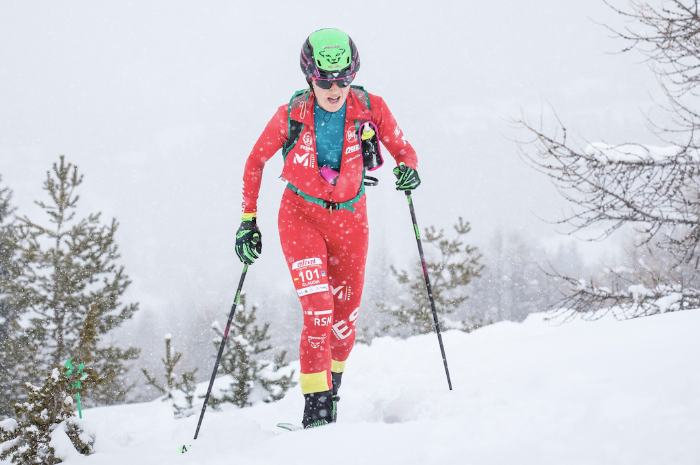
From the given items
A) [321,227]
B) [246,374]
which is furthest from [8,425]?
[246,374]

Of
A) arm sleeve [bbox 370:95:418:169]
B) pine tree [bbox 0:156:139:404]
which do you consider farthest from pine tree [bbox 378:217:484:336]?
arm sleeve [bbox 370:95:418:169]

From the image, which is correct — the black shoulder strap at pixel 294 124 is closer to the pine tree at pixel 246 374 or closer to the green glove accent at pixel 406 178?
the green glove accent at pixel 406 178

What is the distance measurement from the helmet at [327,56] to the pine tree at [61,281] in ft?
39.6

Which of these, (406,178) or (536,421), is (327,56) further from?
(536,421)

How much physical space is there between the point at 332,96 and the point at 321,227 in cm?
110

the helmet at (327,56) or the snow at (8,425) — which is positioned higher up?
the helmet at (327,56)

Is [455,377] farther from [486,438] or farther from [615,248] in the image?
[615,248]

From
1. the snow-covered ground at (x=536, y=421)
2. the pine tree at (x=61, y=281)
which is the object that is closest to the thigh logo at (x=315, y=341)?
the snow-covered ground at (x=536, y=421)

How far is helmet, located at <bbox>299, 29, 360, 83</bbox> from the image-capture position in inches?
142

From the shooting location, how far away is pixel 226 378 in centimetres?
1631

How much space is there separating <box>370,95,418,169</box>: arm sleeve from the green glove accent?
8 centimetres

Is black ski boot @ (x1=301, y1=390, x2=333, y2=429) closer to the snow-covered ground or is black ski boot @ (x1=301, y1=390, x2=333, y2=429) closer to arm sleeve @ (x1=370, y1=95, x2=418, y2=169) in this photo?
the snow-covered ground

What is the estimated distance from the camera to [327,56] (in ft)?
11.8

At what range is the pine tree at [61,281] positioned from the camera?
44.0ft
